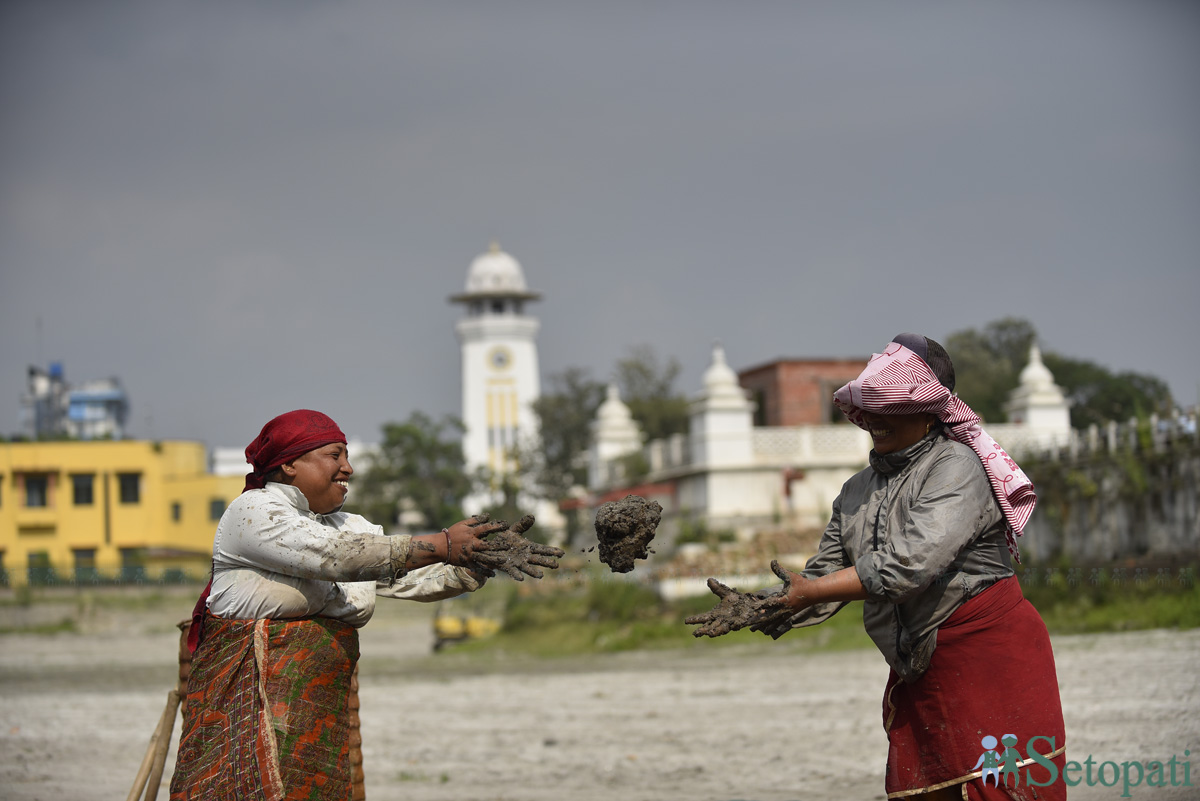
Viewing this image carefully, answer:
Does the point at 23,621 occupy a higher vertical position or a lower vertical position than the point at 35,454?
lower

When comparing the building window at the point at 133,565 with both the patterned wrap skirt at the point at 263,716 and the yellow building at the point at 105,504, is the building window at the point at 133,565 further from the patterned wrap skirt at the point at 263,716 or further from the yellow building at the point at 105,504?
the patterned wrap skirt at the point at 263,716

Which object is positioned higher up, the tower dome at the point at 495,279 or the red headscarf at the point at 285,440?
the tower dome at the point at 495,279

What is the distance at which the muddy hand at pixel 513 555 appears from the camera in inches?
152

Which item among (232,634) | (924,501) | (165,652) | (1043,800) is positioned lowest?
(165,652)

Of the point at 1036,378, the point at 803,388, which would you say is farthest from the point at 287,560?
the point at 803,388

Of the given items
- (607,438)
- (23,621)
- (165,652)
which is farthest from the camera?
(607,438)

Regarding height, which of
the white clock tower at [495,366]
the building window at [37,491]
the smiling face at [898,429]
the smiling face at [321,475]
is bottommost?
the smiling face at [321,475]

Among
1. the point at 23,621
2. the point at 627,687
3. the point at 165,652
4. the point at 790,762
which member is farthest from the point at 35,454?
the point at 790,762

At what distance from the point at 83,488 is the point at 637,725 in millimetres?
43202

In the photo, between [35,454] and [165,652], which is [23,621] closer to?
[165,652]

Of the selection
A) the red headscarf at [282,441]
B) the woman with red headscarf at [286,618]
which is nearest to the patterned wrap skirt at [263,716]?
the woman with red headscarf at [286,618]

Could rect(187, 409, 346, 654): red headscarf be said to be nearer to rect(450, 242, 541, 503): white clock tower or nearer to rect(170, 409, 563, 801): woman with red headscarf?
rect(170, 409, 563, 801): woman with red headscarf

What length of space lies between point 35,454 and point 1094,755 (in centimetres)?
4767

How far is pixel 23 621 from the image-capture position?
117 ft
